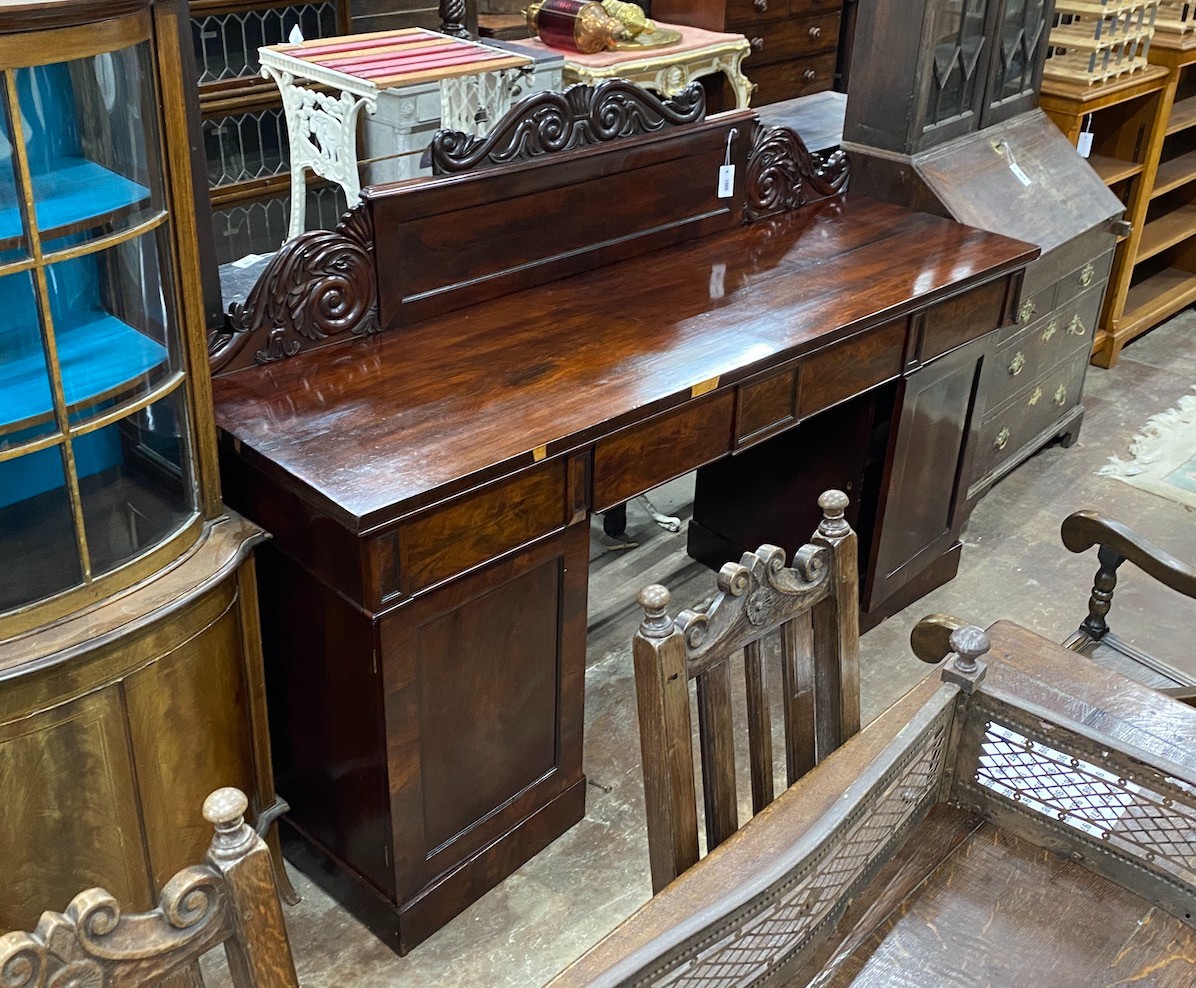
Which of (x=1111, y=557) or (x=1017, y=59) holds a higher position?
(x=1017, y=59)

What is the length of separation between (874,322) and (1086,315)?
174cm

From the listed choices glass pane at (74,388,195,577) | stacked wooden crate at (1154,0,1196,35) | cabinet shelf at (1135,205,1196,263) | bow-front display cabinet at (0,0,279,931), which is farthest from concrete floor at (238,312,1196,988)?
stacked wooden crate at (1154,0,1196,35)

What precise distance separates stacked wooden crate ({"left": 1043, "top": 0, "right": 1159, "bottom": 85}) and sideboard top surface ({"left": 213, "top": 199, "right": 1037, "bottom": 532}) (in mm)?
1377

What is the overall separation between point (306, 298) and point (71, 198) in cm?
56

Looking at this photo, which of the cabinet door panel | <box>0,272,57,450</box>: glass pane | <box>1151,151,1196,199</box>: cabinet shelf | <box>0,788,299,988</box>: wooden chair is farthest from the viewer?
<box>1151,151,1196,199</box>: cabinet shelf

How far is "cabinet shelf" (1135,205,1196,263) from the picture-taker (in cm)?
485

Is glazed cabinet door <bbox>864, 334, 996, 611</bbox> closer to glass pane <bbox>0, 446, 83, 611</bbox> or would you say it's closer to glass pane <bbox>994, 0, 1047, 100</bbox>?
glass pane <bbox>994, 0, 1047, 100</bbox>

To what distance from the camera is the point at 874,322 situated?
2562 mm

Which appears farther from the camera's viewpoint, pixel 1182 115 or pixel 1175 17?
pixel 1182 115

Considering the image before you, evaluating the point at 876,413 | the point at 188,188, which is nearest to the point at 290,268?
the point at 188,188

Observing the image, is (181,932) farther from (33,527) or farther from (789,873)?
(33,527)

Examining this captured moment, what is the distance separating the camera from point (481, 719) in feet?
7.29

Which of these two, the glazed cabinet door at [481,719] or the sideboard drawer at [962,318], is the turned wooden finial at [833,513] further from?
the sideboard drawer at [962,318]

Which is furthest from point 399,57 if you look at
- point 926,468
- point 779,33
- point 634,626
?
point 779,33
